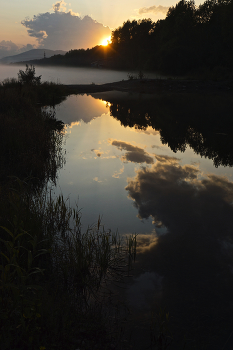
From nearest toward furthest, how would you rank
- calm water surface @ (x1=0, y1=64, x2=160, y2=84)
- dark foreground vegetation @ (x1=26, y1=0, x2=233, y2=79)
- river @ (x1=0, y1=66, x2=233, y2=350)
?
river @ (x1=0, y1=66, x2=233, y2=350)
dark foreground vegetation @ (x1=26, y1=0, x2=233, y2=79)
calm water surface @ (x1=0, y1=64, x2=160, y2=84)

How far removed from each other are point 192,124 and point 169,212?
1321cm

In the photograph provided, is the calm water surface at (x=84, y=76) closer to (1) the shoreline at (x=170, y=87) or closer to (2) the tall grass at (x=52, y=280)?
(1) the shoreline at (x=170, y=87)

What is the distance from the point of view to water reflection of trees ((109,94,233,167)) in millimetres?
13305

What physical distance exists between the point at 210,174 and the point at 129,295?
687 cm

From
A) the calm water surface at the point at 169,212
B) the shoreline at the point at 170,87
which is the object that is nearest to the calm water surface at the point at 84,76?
the shoreline at the point at 170,87

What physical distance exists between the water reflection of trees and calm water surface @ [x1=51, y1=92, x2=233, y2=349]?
103 millimetres

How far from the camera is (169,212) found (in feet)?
22.6

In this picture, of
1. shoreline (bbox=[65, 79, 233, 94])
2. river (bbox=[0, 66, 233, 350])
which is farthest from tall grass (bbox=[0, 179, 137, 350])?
shoreline (bbox=[65, 79, 233, 94])

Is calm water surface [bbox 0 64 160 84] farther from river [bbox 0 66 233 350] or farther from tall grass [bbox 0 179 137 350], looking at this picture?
tall grass [bbox 0 179 137 350]

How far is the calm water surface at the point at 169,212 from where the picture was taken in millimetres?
3641

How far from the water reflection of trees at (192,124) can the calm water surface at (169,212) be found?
103mm

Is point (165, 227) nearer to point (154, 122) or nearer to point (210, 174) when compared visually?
point (210, 174)

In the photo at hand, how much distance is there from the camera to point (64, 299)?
3.63 meters

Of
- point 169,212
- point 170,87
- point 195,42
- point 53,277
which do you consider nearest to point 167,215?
point 169,212
